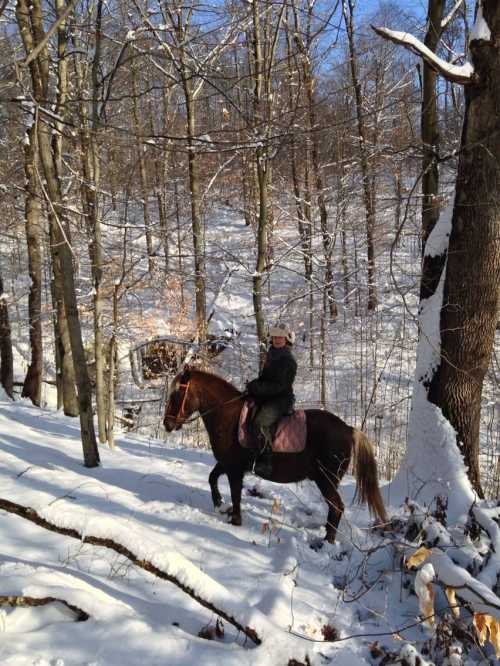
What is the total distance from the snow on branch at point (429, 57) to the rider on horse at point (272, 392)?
2753 mm

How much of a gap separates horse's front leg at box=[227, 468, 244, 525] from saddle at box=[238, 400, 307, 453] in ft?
1.09

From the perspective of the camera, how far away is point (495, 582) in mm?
3119

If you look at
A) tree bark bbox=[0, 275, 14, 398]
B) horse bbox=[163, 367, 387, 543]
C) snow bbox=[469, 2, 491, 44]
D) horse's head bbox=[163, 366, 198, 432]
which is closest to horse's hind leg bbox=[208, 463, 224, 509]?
horse bbox=[163, 367, 387, 543]

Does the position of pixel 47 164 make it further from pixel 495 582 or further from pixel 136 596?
pixel 495 582

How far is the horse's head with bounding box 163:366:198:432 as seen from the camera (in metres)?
4.95

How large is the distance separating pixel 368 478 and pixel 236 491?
1.34 metres

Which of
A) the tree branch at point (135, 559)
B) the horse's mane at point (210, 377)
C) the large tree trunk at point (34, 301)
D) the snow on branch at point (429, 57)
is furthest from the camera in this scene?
the large tree trunk at point (34, 301)

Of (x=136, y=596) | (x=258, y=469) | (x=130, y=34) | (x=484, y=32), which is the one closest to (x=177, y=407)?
(x=258, y=469)

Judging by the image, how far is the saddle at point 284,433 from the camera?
15.1 feet

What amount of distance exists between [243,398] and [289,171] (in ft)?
47.7

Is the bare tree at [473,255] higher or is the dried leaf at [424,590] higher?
the bare tree at [473,255]

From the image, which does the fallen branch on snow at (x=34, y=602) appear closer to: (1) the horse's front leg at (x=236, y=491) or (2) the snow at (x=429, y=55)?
(1) the horse's front leg at (x=236, y=491)

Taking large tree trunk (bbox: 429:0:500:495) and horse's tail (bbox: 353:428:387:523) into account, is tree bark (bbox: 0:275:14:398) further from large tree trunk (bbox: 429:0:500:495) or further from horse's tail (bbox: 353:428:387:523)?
large tree trunk (bbox: 429:0:500:495)

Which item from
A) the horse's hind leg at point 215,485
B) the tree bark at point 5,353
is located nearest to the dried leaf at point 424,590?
the horse's hind leg at point 215,485
